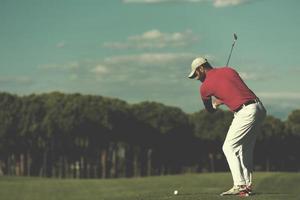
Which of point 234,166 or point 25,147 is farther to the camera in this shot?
point 25,147

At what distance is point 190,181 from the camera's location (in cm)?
4491

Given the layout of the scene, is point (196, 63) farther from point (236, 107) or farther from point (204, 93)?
point (236, 107)

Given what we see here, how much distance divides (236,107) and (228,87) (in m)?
0.47

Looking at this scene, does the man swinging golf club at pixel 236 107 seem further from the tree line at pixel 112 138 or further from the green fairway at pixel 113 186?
the tree line at pixel 112 138

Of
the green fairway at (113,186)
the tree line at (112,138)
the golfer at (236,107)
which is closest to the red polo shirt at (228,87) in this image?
the golfer at (236,107)

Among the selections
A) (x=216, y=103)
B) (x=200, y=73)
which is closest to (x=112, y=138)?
(x=216, y=103)

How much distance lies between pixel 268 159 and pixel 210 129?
11.7 metres

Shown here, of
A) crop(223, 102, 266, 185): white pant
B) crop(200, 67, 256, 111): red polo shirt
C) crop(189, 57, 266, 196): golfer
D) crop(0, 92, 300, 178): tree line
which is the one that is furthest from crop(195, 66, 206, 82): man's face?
crop(0, 92, 300, 178): tree line

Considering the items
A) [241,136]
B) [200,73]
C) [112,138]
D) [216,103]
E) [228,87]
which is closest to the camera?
[228,87]

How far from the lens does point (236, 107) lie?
15086 millimetres

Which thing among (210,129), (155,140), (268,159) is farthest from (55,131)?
(268,159)

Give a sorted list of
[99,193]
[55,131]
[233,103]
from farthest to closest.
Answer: [55,131] → [99,193] → [233,103]

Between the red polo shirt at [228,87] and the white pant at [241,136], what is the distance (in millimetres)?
214

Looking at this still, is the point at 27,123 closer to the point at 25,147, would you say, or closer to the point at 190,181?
the point at 25,147
